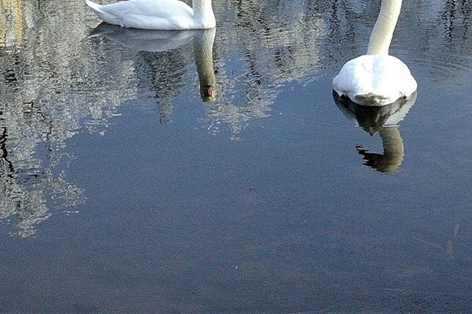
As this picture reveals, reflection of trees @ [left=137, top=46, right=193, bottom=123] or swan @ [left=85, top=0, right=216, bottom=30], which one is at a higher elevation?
swan @ [left=85, top=0, right=216, bottom=30]

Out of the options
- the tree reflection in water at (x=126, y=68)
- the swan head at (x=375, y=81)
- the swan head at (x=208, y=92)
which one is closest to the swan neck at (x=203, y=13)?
the tree reflection in water at (x=126, y=68)

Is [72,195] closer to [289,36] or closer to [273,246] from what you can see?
[273,246]

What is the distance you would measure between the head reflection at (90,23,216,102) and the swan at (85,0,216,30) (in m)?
0.11

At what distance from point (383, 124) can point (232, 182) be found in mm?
2425

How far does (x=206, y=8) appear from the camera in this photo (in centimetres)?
1412

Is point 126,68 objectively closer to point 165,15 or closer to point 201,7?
point 165,15

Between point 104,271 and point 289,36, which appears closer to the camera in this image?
point 104,271

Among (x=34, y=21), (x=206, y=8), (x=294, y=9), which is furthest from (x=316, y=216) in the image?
(x=34, y=21)

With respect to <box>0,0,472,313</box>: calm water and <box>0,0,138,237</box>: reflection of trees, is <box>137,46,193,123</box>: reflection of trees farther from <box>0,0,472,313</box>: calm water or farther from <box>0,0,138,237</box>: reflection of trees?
<box>0,0,138,237</box>: reflection of trees

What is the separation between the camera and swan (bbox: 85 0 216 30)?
14.1 metres

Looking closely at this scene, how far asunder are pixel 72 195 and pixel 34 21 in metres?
9.00

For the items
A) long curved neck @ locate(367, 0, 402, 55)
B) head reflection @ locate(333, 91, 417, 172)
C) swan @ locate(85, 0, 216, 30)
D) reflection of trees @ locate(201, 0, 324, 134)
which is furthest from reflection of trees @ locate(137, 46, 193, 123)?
long curved neck @ locate(367, 0, 402, 55)

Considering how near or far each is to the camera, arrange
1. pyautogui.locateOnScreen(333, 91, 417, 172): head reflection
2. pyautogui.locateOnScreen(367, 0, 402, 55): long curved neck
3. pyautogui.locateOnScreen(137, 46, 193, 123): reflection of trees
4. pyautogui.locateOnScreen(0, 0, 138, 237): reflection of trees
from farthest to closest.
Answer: pyautogui.locateOnScreen(367, 0, 402, 55): long curved neck
pyautogui.locateOnScreen(137, 46, 193, 123): reflection of trees
pyautogui.locateOnScreen(333, 91, 417, 172): head reflection
pyautogui.locateOnScreen(0, 0, 138, 237): reflection of trees

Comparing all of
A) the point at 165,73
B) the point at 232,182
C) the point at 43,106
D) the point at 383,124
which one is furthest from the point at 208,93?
the point at 232,182
